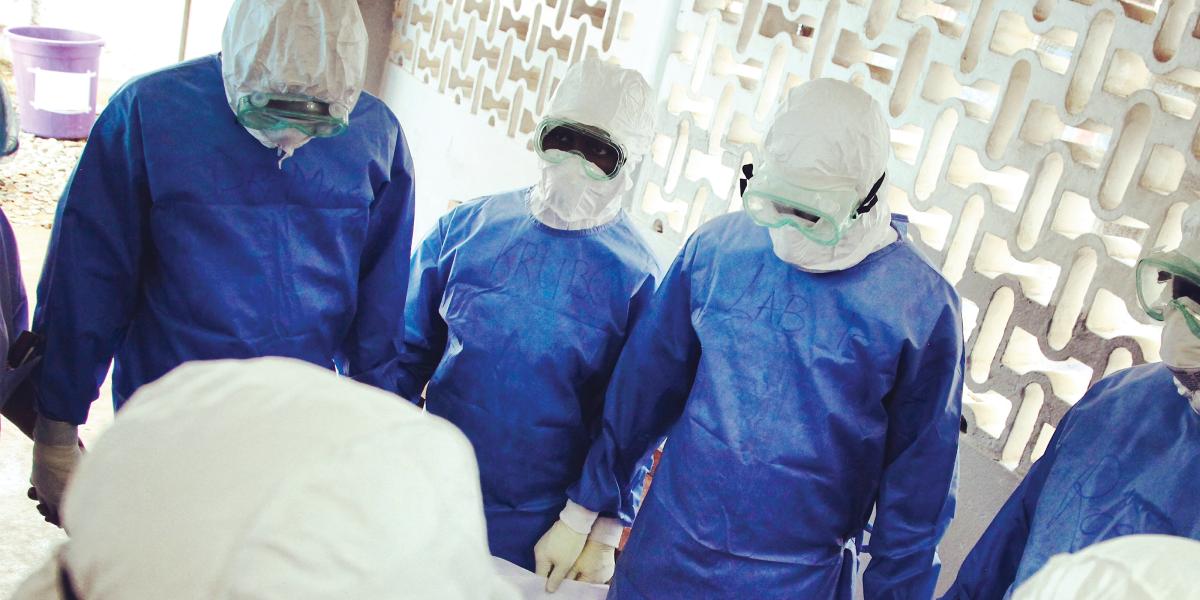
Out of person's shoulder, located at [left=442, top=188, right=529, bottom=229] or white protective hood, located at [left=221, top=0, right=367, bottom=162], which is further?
person's shoulder, located at [left=442, top=188, right=529, bottom=229]

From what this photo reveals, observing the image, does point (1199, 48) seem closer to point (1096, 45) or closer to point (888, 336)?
point (1096, 45)

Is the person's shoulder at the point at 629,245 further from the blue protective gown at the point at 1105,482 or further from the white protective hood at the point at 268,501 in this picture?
the white protective hood at the point at 268,501

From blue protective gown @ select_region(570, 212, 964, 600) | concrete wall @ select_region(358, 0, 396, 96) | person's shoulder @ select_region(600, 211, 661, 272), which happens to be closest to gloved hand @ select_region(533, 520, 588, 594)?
blue protective gown @ select_region(570, 212, 964, 600)

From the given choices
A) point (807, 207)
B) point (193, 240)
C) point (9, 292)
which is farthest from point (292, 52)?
point (807, 207)

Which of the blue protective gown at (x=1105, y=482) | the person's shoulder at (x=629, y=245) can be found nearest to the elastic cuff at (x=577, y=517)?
the person's shoulder at (x=629, y=245)

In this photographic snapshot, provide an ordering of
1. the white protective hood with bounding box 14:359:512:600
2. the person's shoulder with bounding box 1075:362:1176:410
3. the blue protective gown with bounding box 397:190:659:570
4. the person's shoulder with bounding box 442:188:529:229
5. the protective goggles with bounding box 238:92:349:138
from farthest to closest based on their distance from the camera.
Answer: the person's shoulder with bounding box 442:188:529:229, the blue protective gown with bounding box 397:190:659:570, the protective goggles with bounding box 238:92:349:138, the person's shoulder with bounding box 1075:362:1176:410, the white protective hood with bounding box 14:359:512:600

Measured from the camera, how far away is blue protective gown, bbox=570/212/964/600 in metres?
1.74

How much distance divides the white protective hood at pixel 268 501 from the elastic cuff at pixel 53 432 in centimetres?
129

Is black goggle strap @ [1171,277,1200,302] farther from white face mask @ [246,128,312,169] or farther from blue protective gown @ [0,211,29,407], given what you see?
blue protective gown @ [0,211,29,407]

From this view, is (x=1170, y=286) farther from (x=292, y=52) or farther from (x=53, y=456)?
(x=53, y=456)

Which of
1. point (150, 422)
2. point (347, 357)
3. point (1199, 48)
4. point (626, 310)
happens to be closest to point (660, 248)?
point (626, 310)

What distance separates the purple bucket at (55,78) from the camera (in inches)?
219

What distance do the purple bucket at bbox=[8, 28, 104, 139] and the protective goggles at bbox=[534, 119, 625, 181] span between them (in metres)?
4.44

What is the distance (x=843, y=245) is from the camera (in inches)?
70.8
